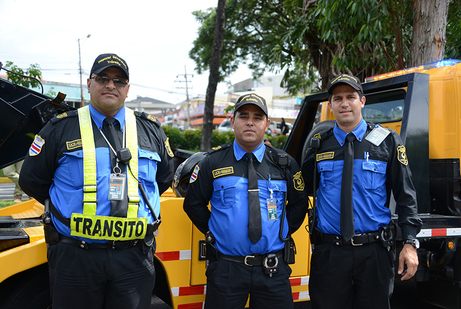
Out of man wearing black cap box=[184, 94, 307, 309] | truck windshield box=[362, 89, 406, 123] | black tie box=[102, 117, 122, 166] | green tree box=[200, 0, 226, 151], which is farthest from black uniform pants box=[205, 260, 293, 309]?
green tree box=[200, 0, 226, 151]

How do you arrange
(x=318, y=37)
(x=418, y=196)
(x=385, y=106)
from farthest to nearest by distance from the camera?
(x=318, y=37)
(x=385, y=106)
(x=418, y=196)

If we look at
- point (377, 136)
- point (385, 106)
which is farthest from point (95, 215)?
point (385, 106)

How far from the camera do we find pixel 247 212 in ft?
7.24

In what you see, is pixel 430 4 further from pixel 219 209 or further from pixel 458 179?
pixel 219 209

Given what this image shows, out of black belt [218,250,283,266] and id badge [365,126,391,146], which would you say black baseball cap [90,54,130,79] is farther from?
id badge [365,126,391,146]

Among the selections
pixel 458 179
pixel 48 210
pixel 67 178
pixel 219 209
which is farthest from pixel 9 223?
pixel 458 179

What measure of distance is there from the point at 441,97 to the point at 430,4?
275cm

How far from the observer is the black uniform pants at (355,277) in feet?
7.47

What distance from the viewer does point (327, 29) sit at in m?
6.00

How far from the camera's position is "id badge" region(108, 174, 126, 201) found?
194 centimetres

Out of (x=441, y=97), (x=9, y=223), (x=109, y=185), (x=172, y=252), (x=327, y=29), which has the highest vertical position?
(x=327, y=29)

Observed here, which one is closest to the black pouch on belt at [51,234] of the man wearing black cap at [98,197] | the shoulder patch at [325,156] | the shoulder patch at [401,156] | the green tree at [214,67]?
the man wearing black cap at [98,197]

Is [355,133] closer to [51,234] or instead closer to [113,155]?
[113,155]

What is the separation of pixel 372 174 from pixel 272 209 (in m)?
0.73
